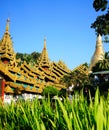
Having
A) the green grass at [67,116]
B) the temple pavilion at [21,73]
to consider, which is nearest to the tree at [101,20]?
the temple pavilion at [21,73]

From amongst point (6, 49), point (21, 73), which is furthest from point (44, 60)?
point (21, 73)

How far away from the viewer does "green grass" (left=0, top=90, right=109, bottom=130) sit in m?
2.10

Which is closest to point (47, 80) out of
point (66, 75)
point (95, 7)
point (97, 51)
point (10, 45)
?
point (66, 75)

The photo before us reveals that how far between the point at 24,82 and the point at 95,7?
12638 mm

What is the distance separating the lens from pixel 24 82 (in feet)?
88.0

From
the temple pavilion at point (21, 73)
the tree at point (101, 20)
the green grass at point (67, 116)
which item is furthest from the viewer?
the temple pavilion at point (21, 73)

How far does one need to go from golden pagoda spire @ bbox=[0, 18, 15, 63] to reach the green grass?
74.5ft

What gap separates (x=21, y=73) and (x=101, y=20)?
38.9 ft

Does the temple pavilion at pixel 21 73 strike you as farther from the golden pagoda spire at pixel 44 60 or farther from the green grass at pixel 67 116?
the green grass at pixel 67 116

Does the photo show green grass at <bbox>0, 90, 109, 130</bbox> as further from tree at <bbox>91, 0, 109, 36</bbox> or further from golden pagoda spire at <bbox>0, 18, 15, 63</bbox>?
golden pagoda spire at <bbox>0, 18, 15, 63</bbox>

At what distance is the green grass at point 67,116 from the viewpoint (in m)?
2.10

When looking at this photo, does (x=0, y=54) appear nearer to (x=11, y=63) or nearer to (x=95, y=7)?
(x=11, y=63)

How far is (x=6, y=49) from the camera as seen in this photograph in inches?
1088

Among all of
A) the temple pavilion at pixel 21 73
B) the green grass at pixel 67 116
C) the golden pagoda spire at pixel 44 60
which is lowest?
the green grass at pixel 67 116
